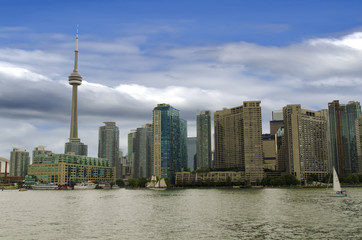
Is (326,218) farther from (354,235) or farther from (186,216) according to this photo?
(186,216)

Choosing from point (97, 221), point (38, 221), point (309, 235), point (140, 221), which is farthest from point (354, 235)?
point (38, 221)

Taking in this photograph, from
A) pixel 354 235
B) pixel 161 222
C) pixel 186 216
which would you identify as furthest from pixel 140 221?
pixel 354 235

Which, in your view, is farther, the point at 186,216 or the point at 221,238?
the point at 186,216

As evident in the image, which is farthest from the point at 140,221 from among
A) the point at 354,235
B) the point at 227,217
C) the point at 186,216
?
the point at 354,235

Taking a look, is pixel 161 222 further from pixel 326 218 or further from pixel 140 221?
pixel 326 218

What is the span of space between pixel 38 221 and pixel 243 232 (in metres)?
49.5

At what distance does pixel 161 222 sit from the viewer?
9069 centimetres

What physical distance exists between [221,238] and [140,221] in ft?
98.4

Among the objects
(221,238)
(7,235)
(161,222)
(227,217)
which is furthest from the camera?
(227,217)

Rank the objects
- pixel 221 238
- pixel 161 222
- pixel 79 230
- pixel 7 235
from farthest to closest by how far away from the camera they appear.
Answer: pixel 161 222 < pixel 79 230 < pixel 7 235 < pixel 221 238

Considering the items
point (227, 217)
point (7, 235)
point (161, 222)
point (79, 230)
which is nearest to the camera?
point (7, 235)

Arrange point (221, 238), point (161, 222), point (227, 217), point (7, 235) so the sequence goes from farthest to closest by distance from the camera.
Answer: point (227, 217) → point (161, 222) → point (7, 235) → point (221, 238)

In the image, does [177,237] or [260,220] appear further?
[260,220]

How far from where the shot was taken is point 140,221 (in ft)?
305
